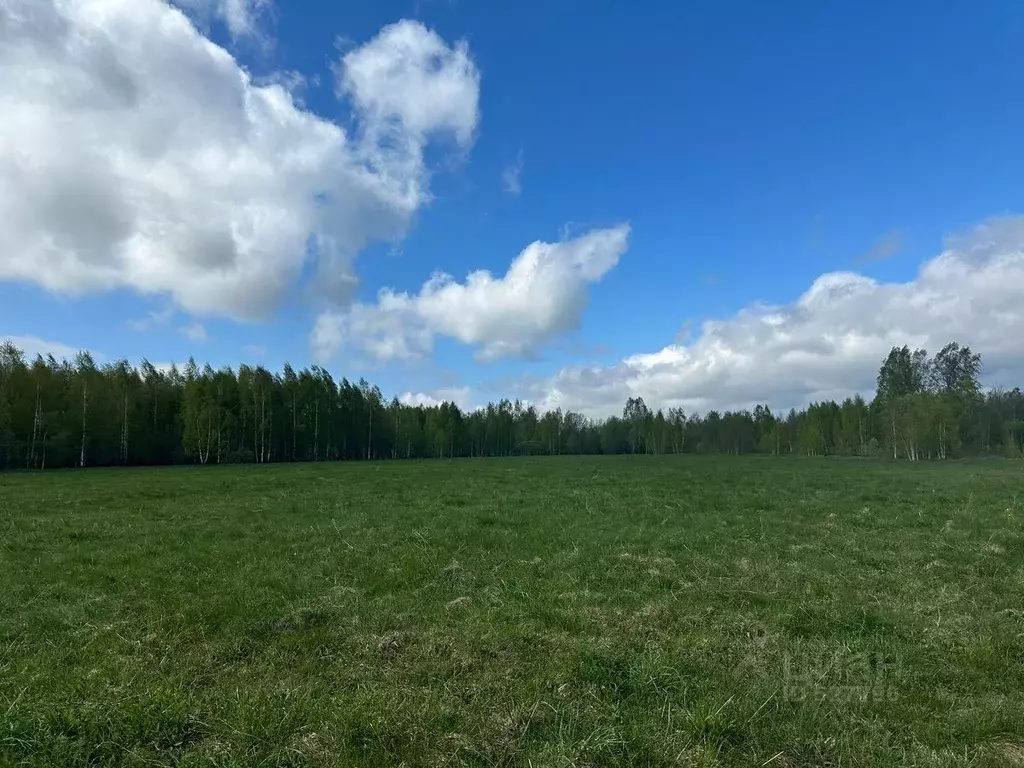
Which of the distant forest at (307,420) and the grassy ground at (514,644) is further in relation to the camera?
the distant forest at (307,420)

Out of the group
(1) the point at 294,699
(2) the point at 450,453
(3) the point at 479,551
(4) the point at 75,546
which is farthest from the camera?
(2) the point at 450,453

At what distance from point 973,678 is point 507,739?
5901mm

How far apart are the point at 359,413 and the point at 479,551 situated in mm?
105555

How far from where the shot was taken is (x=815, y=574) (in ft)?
41.5

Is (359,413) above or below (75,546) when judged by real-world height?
above

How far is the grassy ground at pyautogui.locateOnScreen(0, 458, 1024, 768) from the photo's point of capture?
568 cm

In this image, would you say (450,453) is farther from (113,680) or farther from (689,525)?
(113,680)

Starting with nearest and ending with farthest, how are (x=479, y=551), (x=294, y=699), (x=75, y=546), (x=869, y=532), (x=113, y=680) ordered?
(x=294, y=699)
(x=113, y=680)
(x=479, y=551)
(x=75, y=546)
(x=869, y=532)

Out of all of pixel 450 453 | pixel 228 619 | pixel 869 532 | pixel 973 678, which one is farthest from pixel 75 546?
pixel 450 453

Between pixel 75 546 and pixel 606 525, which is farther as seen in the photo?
pixel 606 525

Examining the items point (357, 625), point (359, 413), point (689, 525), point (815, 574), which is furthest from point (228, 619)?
point (359, 413)

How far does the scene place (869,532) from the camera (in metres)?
17.9

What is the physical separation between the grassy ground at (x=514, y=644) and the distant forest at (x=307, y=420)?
6341cm

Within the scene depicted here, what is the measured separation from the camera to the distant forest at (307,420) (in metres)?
70.1
